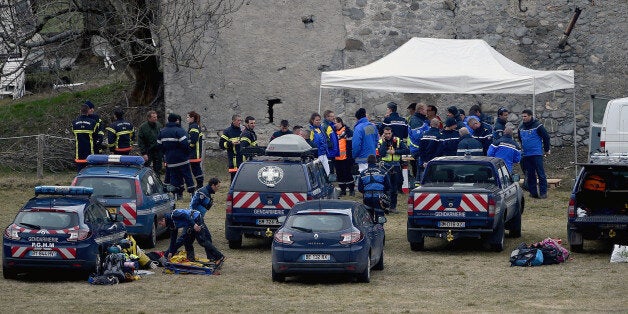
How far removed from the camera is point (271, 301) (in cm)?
1689

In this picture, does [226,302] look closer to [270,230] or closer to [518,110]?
[270,230]

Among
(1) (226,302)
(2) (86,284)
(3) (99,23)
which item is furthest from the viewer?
(3) (99,23)

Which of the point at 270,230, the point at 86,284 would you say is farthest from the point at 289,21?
the point at 86,284

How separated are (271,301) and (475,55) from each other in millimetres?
14027

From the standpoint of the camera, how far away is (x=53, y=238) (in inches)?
723

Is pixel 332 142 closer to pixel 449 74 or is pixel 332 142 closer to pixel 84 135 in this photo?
pixel 449 74

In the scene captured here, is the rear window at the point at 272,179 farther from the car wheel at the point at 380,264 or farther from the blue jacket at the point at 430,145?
the blue jacket at the point at 430,145

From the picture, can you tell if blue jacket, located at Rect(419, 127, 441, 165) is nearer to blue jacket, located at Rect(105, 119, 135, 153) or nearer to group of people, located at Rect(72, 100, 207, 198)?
group of people, located at Rect(72, 100, 207, 198)

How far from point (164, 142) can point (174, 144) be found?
238mm

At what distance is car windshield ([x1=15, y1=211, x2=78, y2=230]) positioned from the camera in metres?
18.6

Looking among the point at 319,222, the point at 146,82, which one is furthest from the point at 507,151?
the point at 146,82

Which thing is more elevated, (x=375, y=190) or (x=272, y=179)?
(x=272, y=179)

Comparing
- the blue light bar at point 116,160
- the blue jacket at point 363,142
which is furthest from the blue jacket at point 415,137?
the blue light bar at point 116,160

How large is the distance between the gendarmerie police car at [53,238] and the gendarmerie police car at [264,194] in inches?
125
